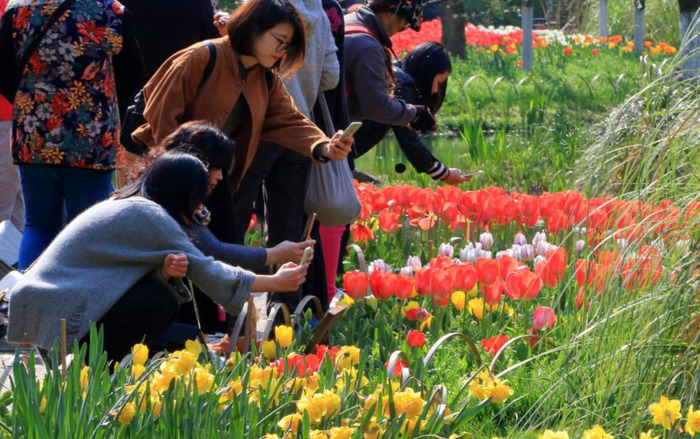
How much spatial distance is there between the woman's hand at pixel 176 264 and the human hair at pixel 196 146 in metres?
0.33

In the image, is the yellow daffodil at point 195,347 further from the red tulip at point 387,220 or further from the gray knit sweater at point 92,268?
the red tulip at point 387,220

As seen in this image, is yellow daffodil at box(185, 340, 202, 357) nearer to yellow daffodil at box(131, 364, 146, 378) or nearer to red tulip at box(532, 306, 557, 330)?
yellow daffodil at box(131, 364, 146, 378)

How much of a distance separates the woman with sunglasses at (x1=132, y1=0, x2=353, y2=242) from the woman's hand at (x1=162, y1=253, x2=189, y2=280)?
527mm

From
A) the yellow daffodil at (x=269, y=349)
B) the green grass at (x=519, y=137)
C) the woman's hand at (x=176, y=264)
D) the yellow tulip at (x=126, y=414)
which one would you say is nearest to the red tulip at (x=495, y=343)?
the yellow daffodil at (x=269, y=349)

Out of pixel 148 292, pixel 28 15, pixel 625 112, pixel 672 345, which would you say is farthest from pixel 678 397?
pixel 28 15

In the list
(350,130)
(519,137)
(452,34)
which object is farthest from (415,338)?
(452,34)

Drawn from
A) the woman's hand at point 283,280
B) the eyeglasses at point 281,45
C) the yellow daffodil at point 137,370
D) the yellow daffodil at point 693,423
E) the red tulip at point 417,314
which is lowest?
the red tulip at point 417,314

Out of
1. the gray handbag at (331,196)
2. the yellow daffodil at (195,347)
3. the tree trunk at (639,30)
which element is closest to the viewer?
the yellow daffodil at (195,347)

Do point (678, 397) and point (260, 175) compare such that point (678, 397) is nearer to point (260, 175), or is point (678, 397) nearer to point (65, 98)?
point (260, 175)

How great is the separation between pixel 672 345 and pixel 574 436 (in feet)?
1.02

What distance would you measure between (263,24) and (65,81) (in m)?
0.84

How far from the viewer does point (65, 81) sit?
418cm

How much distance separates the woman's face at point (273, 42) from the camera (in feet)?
12.3

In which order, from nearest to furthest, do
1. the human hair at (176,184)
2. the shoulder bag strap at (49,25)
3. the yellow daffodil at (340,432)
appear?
the yellow daffodil at (340,432) → the human hair at (176,184) → the shoulder bag strap at (49,25)
